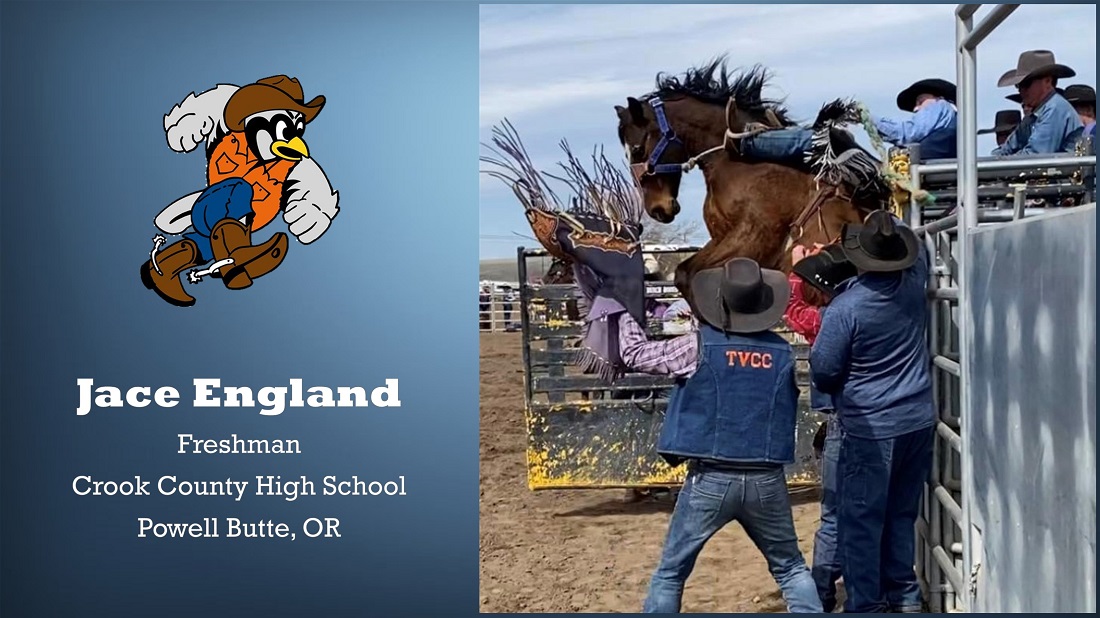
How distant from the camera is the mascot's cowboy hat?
395cm

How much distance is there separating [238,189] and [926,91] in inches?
134

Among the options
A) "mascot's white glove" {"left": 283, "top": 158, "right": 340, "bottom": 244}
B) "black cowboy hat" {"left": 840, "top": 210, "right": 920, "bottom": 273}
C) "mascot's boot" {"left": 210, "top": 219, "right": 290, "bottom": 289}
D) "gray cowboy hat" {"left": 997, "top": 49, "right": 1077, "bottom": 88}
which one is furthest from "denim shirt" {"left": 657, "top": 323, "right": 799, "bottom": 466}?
"gray cowboy hat" {"left": 997, "top": 49, "right": 1077, "bottom": 88}

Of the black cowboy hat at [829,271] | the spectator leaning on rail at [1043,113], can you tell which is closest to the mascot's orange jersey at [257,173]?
the black cowboy hat at [829,271]

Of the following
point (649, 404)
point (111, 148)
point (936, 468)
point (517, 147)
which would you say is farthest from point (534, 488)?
point (111, 148)

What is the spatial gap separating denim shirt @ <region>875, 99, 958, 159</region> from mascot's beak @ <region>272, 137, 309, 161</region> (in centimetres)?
292

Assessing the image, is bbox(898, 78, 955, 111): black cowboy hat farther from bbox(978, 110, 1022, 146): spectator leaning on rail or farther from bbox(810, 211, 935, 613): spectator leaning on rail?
bbox(810, 211, 935, 613): spectator leaning on rail

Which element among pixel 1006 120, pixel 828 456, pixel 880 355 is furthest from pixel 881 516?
pixel 1006 120

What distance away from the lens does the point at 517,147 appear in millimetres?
5723

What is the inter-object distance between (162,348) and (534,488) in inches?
108

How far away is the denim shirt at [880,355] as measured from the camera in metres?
3.92

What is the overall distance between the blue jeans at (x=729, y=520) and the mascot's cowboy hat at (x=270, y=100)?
1.74 meters

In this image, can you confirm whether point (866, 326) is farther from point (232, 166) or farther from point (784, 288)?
point (232, 166)

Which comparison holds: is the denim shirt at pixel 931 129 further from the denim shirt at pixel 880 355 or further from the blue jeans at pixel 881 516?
the blue jeans at pixel 881 516

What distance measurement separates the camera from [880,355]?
3953mm
